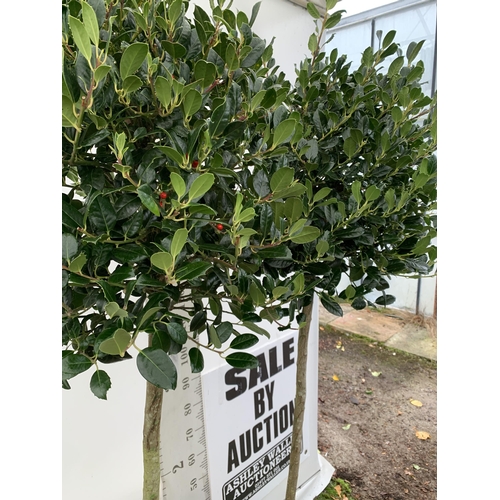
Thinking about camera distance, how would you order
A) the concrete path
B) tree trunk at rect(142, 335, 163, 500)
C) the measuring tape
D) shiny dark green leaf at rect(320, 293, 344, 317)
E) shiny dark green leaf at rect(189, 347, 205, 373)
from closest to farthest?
1. shiny dark green leaf at rect(189, 347, 205, 373)
2. tree trunk at rect(142, 335, 163, 500)
3. shiny dark green leaf at rect(320, 293, 344, 317)
4. the measuring tape
5. the concrete path

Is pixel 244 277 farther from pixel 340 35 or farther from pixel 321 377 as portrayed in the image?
pixel 340 35

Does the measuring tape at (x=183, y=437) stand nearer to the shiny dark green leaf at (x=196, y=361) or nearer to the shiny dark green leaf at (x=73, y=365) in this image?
the shiny dark green leaf at (x=196, y=361)

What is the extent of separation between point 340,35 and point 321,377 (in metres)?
2.97

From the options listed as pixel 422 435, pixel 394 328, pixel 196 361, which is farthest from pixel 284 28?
pixel 394 328

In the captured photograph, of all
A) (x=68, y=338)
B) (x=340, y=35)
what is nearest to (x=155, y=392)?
(x=68, y=338)

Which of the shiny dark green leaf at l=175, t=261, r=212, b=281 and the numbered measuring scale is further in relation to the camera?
the numbered measuring scale

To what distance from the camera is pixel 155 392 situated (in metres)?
0.72

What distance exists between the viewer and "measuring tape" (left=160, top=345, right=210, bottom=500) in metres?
1.01

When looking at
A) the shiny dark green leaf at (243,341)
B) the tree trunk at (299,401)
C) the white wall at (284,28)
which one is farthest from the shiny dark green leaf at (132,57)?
the white wall at (284,28)

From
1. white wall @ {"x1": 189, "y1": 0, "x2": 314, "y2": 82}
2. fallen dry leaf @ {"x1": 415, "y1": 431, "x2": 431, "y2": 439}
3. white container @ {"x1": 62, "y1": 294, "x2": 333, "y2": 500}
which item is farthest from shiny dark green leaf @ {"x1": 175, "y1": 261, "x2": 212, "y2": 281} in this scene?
fallen dry leaf @ {"x1": 415, "y1": 431, "x2": 431, "y2": 439}

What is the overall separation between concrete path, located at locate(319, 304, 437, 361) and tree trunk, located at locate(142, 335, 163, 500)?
2.97 metres

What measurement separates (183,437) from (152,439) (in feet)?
1.21

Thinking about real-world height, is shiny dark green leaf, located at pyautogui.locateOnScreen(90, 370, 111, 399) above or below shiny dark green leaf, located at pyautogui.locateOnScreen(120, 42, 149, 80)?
below

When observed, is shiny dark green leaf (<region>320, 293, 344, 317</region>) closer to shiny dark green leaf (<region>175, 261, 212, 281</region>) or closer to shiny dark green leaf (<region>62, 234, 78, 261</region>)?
shiny dark green leaf (<region>175, 261, 212, 281</region>)
